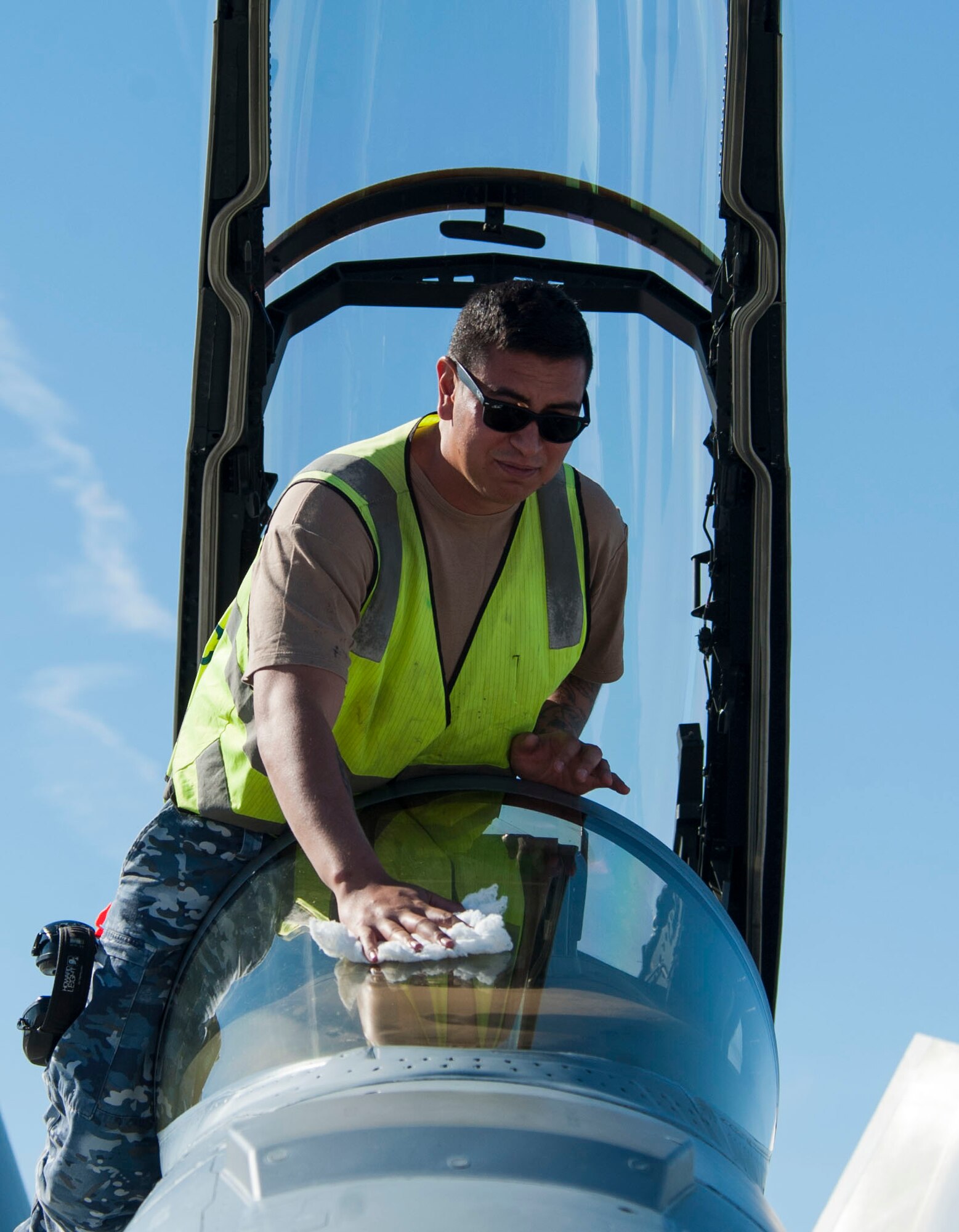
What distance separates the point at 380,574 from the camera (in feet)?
8.65

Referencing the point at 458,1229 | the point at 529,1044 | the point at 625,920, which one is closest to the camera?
the point at 458,1229

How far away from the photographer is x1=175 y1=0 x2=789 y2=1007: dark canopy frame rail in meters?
3.48

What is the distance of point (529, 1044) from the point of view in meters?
1.83

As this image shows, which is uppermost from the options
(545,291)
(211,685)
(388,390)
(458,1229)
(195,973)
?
(388,390)

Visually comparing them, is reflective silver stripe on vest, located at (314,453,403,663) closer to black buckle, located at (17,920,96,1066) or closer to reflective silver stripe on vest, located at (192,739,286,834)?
reflective silver stripe on vest, located at (192,739,286,834)

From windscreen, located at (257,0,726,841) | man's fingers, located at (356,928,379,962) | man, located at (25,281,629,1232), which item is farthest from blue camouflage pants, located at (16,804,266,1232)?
windscreen, located at (257,0,726,841)

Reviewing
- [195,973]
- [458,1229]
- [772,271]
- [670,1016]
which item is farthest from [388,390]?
[458,1229]

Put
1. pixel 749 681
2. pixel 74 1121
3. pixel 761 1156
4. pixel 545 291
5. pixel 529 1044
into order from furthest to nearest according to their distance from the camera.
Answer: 1. pixel 749 681
2. pixel 545 291
3. pixel 74 1121
4. pixel 761 1156
5. pixel 529 1044

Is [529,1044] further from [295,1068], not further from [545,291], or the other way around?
[545,291]

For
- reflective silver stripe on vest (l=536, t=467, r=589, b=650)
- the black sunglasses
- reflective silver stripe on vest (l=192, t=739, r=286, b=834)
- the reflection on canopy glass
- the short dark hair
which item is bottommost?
reflective silver stripe on vest (l=192, t=739, r=286, b=834)

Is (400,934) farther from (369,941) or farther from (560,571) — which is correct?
(560,571)

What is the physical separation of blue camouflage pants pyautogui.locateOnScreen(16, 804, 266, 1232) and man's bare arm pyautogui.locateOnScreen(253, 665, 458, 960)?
1.22 ft

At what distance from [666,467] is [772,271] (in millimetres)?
568

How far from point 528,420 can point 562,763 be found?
0.68 meters
